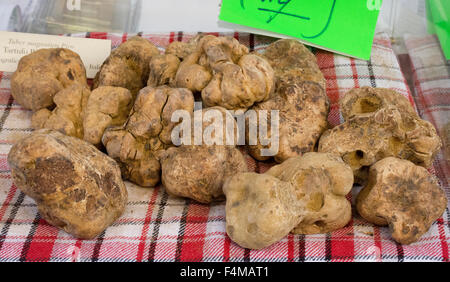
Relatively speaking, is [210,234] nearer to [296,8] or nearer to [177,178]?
[177,178]

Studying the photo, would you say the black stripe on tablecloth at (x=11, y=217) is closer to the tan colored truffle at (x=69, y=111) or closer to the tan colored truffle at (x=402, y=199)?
the tan colored truffle at (x=69, y=111)

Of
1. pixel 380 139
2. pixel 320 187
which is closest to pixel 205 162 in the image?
pixel 320 187

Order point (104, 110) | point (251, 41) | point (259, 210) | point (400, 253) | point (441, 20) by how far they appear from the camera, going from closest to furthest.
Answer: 1. point (259, 210)
2. point (400, 253)
3. point (104, 110)
4. point (441, 20)
5. point (251, 41)

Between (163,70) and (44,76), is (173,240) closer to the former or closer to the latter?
(163,70)

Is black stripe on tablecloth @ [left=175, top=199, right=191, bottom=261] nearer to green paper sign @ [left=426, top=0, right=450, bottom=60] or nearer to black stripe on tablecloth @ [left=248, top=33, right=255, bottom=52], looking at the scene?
black stripe on tablecloth @ [left=248, top=33, right=255, bottom=52]

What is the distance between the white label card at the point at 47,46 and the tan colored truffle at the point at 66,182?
76 cm

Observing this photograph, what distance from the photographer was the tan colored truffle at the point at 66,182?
1.43 m

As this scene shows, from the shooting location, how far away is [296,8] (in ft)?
7.31

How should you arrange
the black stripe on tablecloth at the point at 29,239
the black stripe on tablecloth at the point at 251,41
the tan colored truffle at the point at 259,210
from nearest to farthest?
1. the tan colored truffle at the point at 259,210
2. the black stripe on tablecloth at the point at 29,239
3. the black stripe on tablecloth at the point at 251,41

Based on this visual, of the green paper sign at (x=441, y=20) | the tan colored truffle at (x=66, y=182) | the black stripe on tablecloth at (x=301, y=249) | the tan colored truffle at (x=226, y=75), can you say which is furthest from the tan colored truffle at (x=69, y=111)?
the green paper sign at (x=441, y=20)

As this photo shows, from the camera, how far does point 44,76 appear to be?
1904 mm

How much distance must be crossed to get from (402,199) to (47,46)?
149 centimetres

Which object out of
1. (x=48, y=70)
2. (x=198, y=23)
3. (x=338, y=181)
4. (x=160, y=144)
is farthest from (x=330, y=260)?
(x=198, y=23)

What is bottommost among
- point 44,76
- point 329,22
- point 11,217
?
point 11,217
